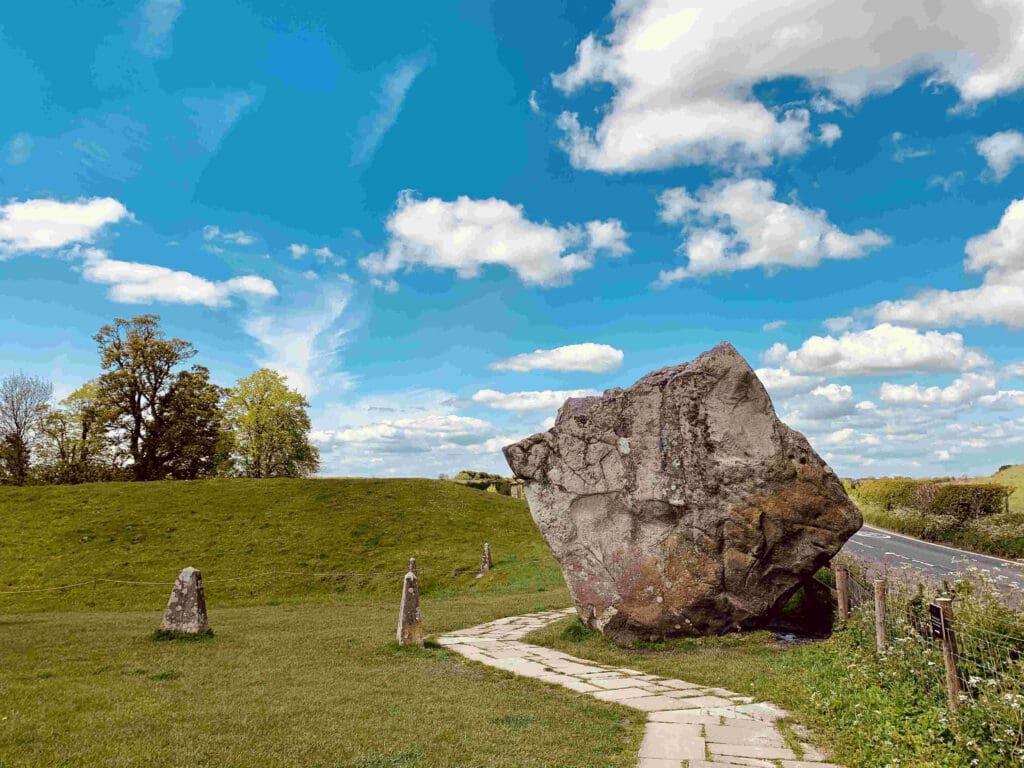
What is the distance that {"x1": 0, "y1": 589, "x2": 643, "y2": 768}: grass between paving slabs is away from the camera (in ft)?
22.4

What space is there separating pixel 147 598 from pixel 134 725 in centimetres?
2172

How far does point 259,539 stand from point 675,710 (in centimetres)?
2838

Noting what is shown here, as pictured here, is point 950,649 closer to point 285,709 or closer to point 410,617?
point 285,709

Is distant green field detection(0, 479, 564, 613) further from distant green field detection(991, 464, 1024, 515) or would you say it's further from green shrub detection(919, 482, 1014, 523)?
distant green field detection(991, 464, 1024, 515)

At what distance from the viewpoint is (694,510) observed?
1273 centimetres

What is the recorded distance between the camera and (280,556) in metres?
30.8

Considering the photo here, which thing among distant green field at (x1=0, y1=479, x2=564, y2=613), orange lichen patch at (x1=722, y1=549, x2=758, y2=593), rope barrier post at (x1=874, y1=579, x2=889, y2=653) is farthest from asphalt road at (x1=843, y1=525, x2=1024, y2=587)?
rope barrier post at (x1=874, y1=579, x2=889, y2=653)

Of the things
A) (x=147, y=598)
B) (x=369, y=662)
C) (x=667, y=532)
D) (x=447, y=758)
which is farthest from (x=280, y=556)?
(x=447, y=758)

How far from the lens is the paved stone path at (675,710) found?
6.84m

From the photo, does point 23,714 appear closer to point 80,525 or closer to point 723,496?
point 723,496

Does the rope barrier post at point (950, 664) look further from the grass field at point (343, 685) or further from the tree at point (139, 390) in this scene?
the tree at point (139, 390)

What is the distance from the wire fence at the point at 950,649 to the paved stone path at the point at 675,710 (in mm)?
1668

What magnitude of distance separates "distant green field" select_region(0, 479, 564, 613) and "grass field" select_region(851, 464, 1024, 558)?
68.7 ft

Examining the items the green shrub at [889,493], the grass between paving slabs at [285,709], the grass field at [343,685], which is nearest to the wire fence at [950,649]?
the grass field at [343,685]
